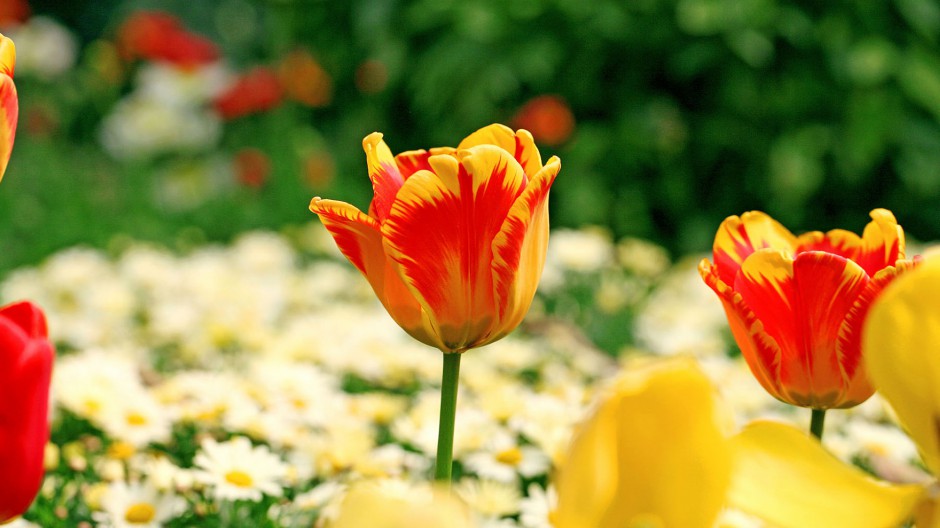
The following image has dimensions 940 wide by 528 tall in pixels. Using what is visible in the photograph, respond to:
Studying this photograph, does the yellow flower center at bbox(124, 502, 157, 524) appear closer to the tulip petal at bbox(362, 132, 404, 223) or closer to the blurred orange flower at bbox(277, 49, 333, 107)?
the tulip petal at bbox(362, 132, 404, 223)

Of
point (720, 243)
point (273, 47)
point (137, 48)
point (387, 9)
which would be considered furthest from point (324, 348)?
point (273, 47)

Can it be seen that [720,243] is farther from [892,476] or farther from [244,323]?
[244,323]

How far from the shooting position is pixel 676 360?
0.40 m

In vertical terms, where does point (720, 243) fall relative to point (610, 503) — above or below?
above

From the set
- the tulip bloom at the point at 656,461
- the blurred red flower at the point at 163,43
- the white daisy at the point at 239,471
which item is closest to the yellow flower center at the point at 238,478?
the white daisy at the point at 239,471

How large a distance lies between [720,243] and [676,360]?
32 cm

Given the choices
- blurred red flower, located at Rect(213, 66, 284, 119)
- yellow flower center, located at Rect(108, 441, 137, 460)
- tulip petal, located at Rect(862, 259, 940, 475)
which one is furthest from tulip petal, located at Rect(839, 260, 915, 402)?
blurred red flower, located at Rect(213, 66, 284, 119)

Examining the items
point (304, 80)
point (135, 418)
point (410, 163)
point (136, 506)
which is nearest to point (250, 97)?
point (304, 80)

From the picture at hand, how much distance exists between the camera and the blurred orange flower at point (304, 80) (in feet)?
12.3

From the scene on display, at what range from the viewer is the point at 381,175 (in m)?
0.67

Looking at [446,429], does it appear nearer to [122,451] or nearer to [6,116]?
[6,116]

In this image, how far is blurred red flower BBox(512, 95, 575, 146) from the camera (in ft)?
10.3

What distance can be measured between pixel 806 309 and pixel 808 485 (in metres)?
0.21

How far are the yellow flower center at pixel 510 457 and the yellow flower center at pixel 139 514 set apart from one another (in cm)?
38
